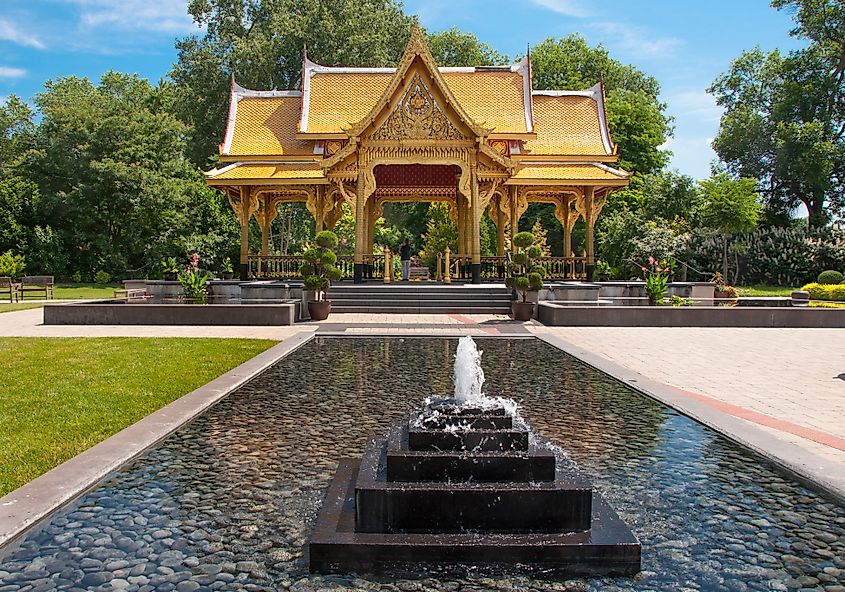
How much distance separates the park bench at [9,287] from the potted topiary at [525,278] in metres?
19.0

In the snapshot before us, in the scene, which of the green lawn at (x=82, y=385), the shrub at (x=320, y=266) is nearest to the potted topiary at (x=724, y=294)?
the shrub at (x=320, y=266)

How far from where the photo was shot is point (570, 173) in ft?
85.9

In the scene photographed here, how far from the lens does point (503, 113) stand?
27.0 meters

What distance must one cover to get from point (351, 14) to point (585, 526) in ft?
145

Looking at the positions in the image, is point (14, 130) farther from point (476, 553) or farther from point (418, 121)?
point (476, 553)

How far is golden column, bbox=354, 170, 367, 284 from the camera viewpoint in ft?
75.5

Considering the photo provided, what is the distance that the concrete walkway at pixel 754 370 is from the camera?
6.53 meters

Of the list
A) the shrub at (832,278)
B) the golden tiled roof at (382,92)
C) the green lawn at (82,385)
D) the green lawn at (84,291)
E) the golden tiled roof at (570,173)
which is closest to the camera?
the green lawn at (82,385)

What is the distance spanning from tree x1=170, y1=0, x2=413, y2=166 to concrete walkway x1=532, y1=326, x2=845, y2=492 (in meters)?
32.1

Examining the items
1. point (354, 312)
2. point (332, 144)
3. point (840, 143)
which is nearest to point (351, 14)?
point (332, 144)

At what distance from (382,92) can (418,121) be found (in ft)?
20.3

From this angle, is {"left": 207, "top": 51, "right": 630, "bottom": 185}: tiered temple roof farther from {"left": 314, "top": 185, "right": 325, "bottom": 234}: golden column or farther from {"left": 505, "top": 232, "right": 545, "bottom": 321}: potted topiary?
{"left": 505, "top": 232, "right": 545, "bottom": 321}: potted topiary

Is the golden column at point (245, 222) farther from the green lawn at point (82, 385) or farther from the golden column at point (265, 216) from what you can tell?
the green lawn at point (82, 385)

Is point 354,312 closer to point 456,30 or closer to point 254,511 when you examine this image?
point 254,511
